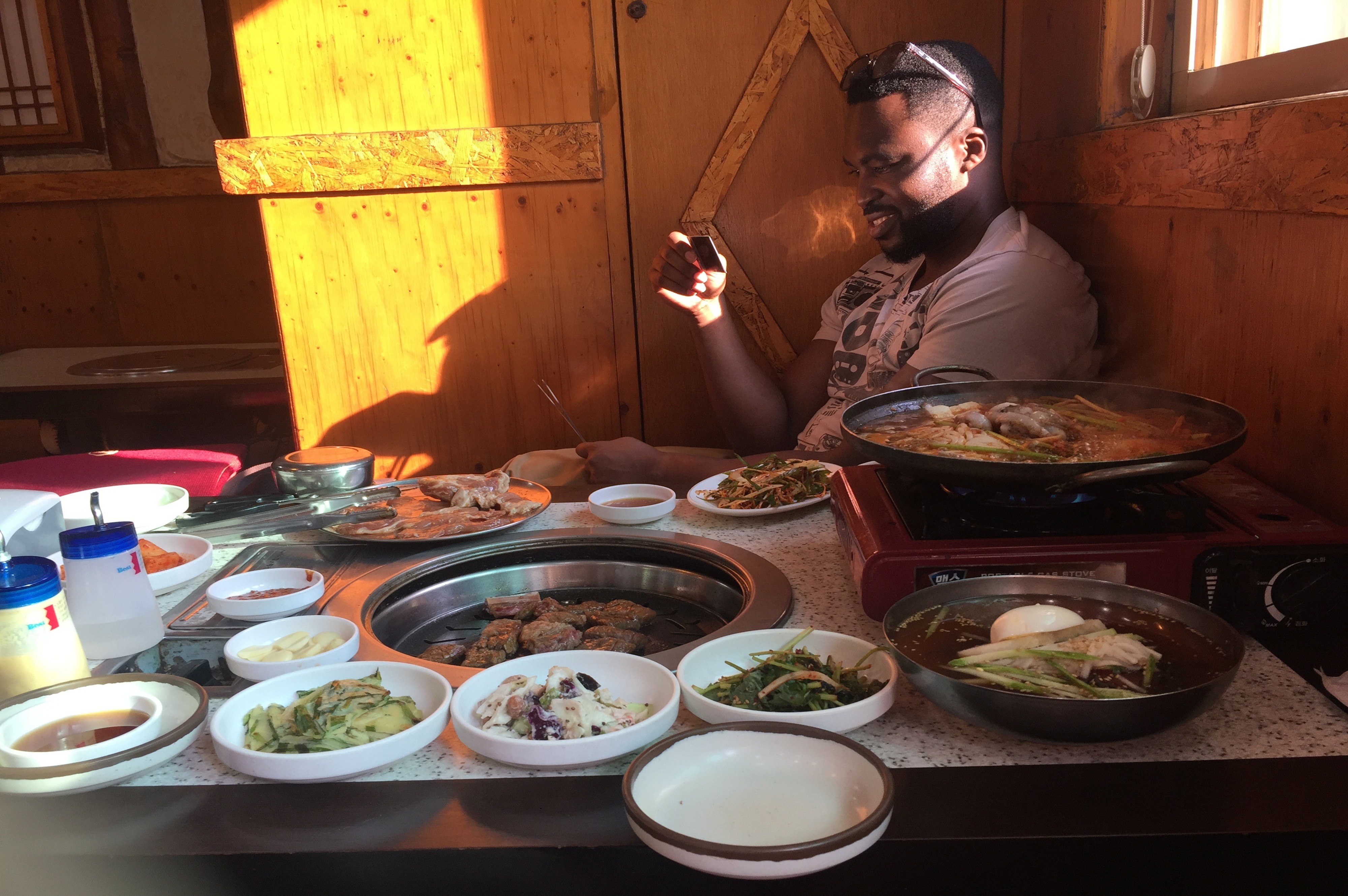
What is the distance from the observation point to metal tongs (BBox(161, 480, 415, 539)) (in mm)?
1967

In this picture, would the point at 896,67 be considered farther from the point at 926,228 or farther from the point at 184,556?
the point at 184,556

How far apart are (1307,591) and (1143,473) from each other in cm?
32

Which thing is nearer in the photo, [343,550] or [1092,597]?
[1092,597]

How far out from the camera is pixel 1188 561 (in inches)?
53.2

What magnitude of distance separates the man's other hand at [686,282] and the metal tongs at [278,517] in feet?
4.38

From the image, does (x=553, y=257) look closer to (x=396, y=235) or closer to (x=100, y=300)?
(x=396, y=235)

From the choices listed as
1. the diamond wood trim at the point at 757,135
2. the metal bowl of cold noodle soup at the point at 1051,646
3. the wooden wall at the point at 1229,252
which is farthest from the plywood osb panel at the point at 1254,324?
the diamond wood trim at the point at 757,135

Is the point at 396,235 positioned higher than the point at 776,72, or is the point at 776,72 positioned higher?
the point at 776,72

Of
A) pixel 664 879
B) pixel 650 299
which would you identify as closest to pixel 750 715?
pixel 664 879

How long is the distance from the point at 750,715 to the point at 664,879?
21 cm

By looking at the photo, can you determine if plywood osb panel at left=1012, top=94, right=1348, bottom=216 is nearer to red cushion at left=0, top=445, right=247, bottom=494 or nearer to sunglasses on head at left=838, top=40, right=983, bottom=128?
sunglasses on head at left=838, top=40, right=983, bottom=128

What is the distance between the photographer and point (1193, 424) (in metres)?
1.54

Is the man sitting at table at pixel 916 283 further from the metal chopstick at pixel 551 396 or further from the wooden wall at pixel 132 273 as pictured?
the wooden wall at pixel 132 273

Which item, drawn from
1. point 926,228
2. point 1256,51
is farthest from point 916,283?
point 1256,51
